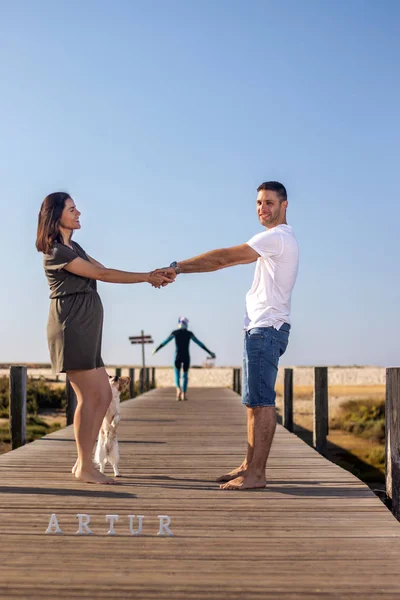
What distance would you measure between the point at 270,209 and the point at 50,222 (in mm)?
1618

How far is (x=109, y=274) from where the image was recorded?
5.94 metres

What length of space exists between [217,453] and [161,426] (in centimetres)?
399

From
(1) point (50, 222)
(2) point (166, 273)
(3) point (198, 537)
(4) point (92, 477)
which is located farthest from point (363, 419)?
(3) point (198, 537)

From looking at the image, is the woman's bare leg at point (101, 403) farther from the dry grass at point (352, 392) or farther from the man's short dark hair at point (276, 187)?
the dry grass at point (352, 392)

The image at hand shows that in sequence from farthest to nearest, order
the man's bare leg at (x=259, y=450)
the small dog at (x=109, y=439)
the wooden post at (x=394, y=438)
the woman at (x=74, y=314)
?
the small dog at (x=109, y=439), the wooden post at (x=394, y=438), the woman at (x=74, y=314), the man's bare leg at (x=259, y=450)

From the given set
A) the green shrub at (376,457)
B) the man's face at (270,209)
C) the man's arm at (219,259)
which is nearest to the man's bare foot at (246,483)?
the man's arm at (219,259)

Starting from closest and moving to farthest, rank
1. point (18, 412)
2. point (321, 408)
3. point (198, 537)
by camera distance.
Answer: point (198, 537)
point (18, 412)
point (321, 408)

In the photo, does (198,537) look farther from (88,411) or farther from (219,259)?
(219,259)

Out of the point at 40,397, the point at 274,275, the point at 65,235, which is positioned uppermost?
the point at 65,235

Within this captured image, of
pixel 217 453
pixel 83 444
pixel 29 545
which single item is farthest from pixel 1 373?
pixel 29 545

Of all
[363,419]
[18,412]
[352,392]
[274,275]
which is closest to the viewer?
[274,275]

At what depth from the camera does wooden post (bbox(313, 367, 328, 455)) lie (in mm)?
11961

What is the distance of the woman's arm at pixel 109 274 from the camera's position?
572 cm

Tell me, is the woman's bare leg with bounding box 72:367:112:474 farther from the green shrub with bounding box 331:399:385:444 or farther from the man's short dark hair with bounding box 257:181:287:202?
the green shrub with bounding box 331:399:385:444
